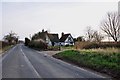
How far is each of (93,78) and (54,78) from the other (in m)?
2.11

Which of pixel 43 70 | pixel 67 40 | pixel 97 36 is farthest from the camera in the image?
pixel 67 40

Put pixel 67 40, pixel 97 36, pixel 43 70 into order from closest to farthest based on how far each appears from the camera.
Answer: pixel 43 70, pixel 97 36, pixel 67 40

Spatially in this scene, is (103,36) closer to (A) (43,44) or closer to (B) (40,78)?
→ (A) (43,44)

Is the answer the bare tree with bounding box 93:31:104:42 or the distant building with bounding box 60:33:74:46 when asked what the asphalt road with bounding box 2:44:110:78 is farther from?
the distant building with bounding box 60:33:74:46

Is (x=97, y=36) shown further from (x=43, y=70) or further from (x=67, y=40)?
(x=43, y=70)

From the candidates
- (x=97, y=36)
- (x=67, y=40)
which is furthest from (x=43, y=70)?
(x=67, y=40)

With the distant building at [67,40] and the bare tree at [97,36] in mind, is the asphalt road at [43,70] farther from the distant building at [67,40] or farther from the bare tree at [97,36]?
the distant building at [67,40]

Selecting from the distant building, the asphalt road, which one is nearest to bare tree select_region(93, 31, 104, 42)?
the distant building

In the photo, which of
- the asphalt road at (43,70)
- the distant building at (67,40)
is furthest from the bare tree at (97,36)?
the asphalt road at (43,70)

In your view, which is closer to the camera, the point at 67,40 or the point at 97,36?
the point at 97,36

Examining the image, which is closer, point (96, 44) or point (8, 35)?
point (96, 44)

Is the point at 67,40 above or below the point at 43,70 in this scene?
above

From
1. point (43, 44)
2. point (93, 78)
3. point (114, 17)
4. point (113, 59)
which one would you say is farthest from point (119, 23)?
point (93, 78)

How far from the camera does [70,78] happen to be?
1456 cm
